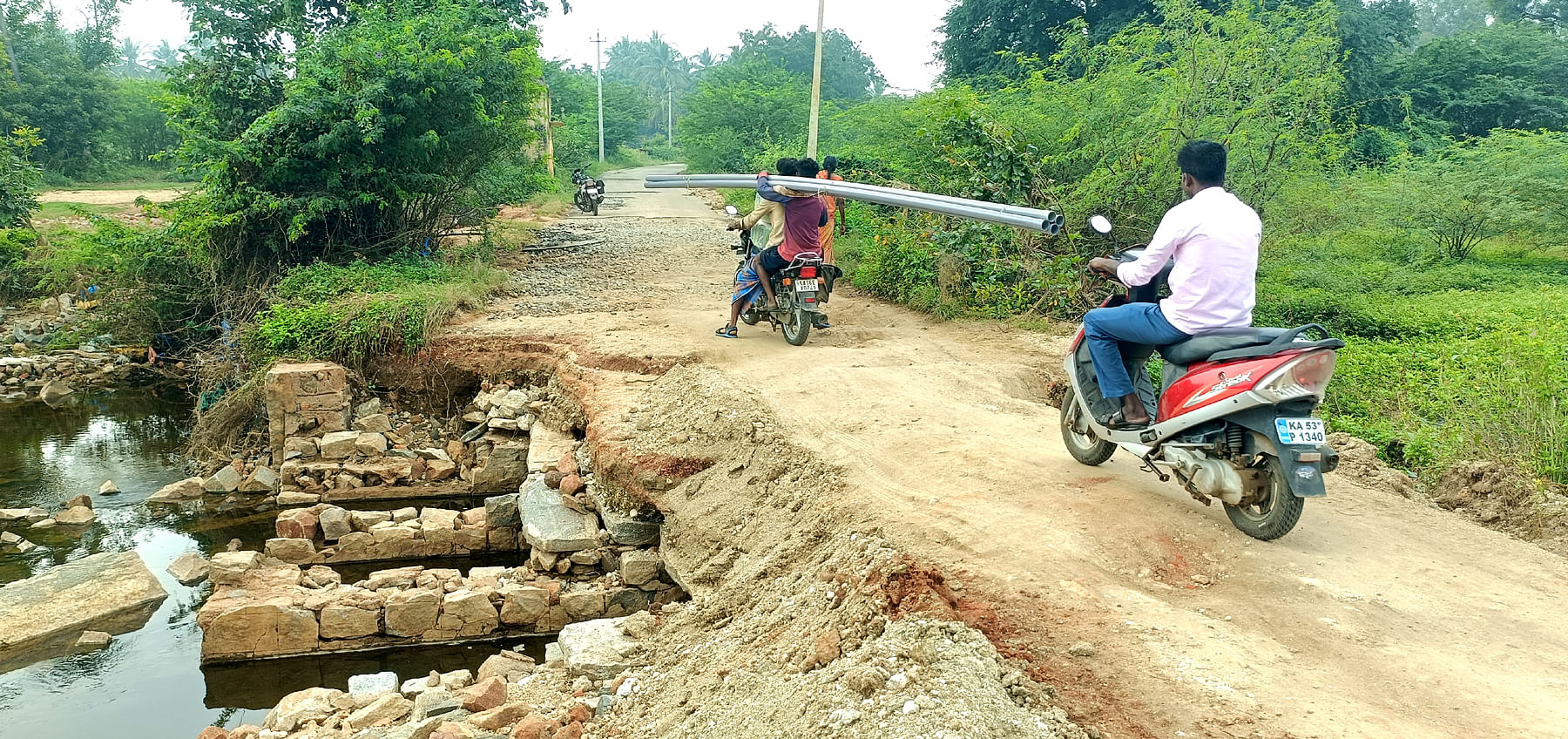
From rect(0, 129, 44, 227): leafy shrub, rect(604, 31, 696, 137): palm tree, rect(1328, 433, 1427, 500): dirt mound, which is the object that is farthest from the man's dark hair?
rect(604, 31, 696, 137): palm tree

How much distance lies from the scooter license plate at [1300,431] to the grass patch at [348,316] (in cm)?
927

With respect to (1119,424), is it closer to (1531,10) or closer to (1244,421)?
(1244,421)

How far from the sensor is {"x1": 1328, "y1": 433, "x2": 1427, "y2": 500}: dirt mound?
5.67 m

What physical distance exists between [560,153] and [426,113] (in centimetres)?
2356

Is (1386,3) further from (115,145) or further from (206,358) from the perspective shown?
(115,145)

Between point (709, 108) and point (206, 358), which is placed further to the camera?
point (709, 108)

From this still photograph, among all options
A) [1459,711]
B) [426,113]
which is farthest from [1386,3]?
[1459,711]

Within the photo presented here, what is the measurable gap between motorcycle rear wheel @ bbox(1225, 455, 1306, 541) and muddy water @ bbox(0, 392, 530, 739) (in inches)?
193

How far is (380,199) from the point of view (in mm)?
12898

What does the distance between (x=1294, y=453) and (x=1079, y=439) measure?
4.87 ft

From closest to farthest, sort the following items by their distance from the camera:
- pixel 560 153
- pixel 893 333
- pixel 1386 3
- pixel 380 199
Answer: pixel 893 333 < pixel 380 199 < pixel 1386 3 < pixel 560 153

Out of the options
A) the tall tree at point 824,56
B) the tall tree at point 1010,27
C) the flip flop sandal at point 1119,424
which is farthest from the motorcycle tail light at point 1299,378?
the tall tree at point 824,56

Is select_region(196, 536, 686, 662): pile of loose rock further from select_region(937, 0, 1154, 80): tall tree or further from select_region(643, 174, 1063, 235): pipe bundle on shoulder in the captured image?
select_region(937, 0, 1154, 80): tall tree

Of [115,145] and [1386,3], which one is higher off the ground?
[1386,3]
